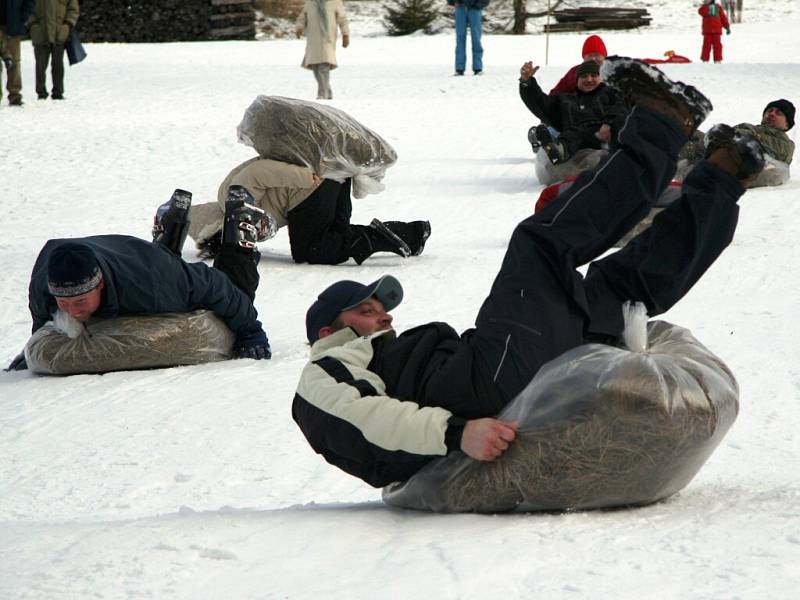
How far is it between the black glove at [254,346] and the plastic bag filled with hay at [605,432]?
298 cm

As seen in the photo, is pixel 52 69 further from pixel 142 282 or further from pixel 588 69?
pixel 142 282

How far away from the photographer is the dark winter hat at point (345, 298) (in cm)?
374

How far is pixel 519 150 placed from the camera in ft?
41.6

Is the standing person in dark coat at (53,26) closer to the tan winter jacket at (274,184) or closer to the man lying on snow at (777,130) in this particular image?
the tan winter jacket at (274,184)

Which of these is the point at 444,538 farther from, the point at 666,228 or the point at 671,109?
the point at 671,109

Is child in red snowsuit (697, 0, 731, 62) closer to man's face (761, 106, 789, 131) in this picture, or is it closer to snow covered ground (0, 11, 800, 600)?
snow covered ground (0, 11, 800, 600)

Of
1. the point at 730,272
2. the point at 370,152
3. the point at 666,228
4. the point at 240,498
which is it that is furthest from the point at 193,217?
the point at 666,228

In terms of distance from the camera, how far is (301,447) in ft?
16.0

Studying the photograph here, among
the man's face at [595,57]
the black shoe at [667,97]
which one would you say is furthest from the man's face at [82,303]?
the man's face at [595,57]

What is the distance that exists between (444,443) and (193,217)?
5436mm

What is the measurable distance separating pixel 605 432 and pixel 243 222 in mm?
4099

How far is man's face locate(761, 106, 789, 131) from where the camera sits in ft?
33.9

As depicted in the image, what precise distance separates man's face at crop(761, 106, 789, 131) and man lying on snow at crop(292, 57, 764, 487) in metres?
7.07

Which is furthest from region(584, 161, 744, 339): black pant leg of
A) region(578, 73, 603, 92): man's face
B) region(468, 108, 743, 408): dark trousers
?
region(578, 73, 603, 92): man's face
